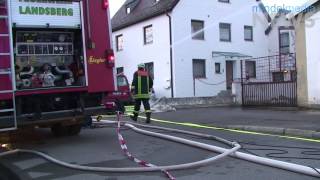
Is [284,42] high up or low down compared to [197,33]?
down

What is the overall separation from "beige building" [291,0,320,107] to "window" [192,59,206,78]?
1364 centimetres

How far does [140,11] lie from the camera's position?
1485 inches

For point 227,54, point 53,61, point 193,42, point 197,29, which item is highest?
point 197,29

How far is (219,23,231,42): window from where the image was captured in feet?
116

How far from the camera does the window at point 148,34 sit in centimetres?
3494

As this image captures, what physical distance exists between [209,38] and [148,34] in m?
3.95

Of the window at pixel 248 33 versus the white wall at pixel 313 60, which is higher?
the window at pixel 248 33

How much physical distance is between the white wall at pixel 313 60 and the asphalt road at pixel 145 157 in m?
7.98

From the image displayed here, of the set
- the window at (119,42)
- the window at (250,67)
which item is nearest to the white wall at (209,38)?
the window at (250,67)

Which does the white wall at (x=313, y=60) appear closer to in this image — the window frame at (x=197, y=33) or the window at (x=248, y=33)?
the window frame at (x=197, y=33)

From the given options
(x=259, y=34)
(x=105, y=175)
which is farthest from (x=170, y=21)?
(x=105, y=175)

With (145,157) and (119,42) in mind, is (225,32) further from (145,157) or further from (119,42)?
(145,157)

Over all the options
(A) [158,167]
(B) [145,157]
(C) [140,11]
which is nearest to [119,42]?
(C) [140,11]

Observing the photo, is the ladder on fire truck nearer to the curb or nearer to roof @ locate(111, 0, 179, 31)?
the curb
